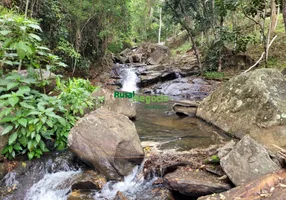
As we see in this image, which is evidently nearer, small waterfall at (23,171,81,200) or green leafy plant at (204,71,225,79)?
small waterfall at (23,171,81,200)

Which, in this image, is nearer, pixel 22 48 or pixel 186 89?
pixel 22 48

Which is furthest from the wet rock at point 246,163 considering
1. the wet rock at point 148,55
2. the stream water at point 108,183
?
the wet rock at point 148,55

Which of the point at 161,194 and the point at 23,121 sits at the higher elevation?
the point at 23,121

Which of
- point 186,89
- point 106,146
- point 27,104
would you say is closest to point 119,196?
point 106,146

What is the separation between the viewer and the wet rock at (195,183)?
321cm

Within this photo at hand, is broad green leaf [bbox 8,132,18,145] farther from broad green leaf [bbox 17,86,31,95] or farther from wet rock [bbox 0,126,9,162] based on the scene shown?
broad green leaf [bbox 17,86,31,95]

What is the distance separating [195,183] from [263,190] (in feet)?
2.98

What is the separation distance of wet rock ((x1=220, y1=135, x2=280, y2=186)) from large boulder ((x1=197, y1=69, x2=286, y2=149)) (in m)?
1.83

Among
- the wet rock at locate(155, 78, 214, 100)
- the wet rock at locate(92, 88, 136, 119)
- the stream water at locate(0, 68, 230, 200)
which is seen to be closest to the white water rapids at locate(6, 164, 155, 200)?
the stream water at locate(0, 68, 230, 200)

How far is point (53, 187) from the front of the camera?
152 inches

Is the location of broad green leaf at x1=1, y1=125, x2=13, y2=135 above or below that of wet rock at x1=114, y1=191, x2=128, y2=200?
above

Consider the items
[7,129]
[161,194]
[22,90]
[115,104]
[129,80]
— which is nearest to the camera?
[161,194]

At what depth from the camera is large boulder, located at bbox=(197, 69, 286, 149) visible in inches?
204

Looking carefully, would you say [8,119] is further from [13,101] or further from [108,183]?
[108,183]
